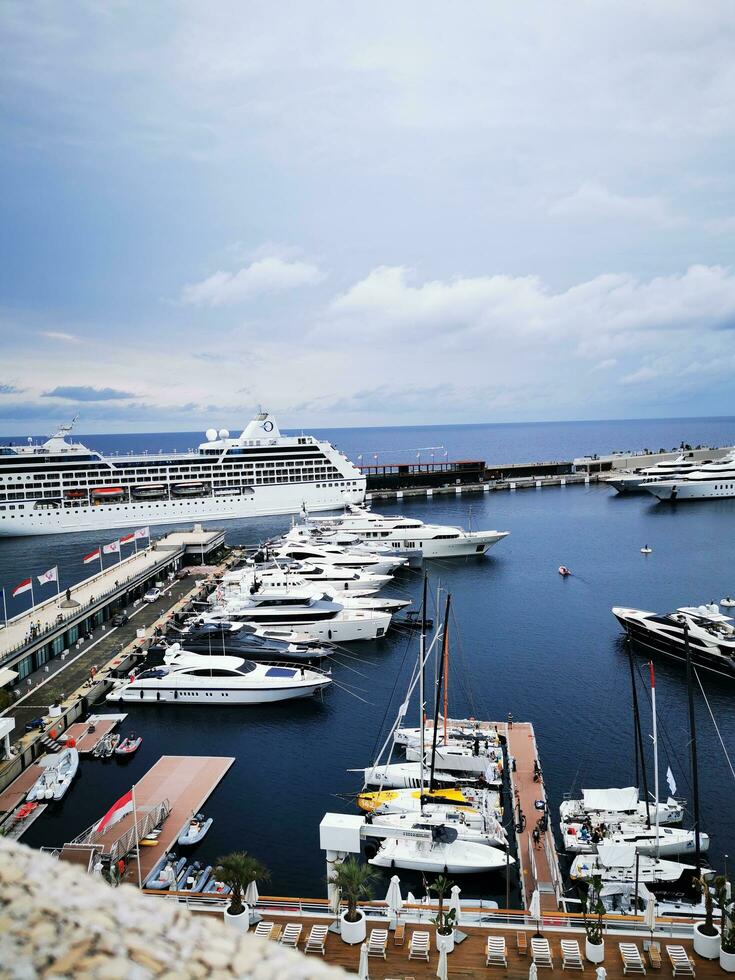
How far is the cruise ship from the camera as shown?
3504 inches

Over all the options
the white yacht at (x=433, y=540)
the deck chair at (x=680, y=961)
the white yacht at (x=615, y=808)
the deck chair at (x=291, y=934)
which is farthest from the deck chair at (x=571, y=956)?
the white yacht at (x=433, y=540)

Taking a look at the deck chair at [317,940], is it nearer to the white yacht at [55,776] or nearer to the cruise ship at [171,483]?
the white yacht at [55,776]

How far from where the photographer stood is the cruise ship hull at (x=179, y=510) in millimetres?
88625

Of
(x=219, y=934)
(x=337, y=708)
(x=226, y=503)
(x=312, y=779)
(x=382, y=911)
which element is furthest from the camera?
(x=226, y=503)

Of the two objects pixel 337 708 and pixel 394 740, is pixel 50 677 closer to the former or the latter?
pixel 337 708

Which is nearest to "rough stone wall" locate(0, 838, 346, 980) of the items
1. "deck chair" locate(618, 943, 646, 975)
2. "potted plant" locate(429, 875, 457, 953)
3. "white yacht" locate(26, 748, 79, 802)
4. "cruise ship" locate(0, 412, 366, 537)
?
"potted plant" locate(429, 875, 457, 953)

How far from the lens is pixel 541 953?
16312mm

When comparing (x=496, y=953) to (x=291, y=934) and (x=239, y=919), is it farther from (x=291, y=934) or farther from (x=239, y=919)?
(x=239, y=919)

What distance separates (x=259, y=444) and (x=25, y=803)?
7437cm

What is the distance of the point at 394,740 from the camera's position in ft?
104

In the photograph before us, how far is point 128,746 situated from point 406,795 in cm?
1367

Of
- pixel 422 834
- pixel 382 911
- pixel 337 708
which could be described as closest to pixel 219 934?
pixel 382 911

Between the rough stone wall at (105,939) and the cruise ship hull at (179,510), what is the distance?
93.6 metres

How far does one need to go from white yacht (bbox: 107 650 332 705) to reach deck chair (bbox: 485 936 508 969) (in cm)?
2131
